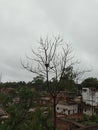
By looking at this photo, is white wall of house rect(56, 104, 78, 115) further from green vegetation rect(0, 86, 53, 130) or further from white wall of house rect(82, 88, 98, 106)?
green vegetation rect(0, 86, 53, 130)

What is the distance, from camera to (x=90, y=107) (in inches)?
1624

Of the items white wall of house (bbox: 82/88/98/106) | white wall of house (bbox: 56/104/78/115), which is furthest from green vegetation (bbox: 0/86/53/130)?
white wall of house (bbox: 82/88/98/106)

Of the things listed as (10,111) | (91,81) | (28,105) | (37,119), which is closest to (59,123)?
(28,105)

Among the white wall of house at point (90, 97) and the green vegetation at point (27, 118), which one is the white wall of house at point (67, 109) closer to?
the white wall of house at point (90, 97)

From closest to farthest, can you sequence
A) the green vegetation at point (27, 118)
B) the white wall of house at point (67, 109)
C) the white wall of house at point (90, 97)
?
the green vegetation at point (27, 118) → the white wall of house at point (67, 109) → the white wall of house at point (90, 97)

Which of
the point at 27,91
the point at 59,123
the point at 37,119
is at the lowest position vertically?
the point at 59,123

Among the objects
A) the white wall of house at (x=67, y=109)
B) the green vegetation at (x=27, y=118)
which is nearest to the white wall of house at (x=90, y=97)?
the white wall of house at (x=67, y=109)

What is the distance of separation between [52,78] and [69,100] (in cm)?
3138

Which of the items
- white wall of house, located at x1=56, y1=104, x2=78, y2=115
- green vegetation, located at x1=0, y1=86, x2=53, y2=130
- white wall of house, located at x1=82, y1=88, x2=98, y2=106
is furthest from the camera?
white wall of house, located at x1=82, y1=88, x2=98, y2=106

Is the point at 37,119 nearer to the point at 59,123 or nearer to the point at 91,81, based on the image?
the point at 59,123

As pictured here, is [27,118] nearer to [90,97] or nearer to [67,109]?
[67,109]

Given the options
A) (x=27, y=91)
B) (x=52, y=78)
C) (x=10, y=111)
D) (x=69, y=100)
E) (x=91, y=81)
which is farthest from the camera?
(x=91, y=81)

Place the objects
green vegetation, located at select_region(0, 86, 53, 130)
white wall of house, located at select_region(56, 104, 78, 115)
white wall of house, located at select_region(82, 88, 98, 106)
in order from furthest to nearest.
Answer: white wall of house, located at select_region(82, 88, 98, 106) < white wall of house, located at select_region(56, 104, 78, 115) < green vegetation, located at select_region(0, 86, 53, 130)

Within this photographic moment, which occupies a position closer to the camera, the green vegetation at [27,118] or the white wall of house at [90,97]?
the green vegetation at [27,118]
